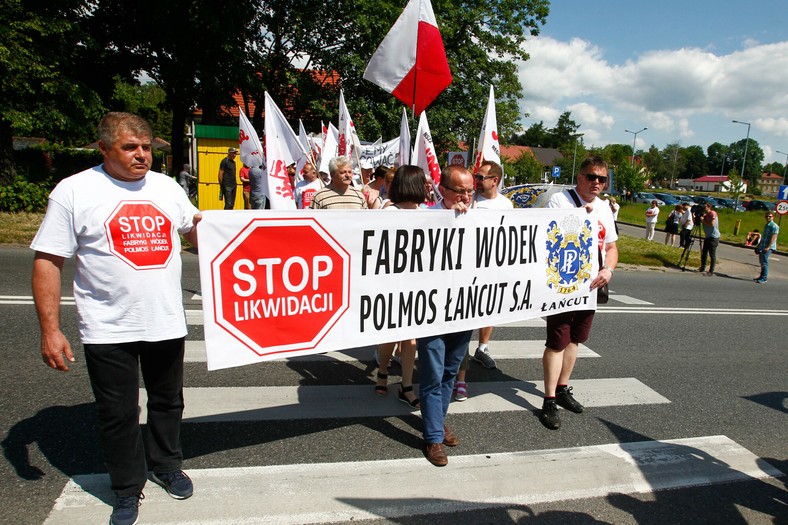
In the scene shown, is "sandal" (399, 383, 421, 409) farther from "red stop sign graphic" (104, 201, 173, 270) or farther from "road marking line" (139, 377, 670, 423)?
"red stop sign graphic" (104, 201, 173, 270)

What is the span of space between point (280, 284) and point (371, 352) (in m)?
2.62

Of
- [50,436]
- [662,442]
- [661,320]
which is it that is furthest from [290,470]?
[661,320]

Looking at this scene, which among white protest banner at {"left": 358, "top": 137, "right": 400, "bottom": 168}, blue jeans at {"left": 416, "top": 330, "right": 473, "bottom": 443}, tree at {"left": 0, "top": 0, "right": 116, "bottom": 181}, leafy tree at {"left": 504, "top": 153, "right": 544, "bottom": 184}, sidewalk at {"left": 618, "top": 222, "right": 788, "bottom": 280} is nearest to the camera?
blue jeans at {"left": 416, "top": 330, "right": 473, "bottom": 443}

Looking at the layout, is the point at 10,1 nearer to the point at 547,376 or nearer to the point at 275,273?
the point at 275,273

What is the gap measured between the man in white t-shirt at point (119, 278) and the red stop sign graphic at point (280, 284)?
0.89ft

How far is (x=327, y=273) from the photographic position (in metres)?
3.12

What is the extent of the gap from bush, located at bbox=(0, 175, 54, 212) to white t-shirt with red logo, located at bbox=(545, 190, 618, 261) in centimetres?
1393

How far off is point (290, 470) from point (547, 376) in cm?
211

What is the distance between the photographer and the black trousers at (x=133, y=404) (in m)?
2.48

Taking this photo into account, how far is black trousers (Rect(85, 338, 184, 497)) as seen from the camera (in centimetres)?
248

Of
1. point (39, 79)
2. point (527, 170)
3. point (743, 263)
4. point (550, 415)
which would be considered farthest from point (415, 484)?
point (527, 170)

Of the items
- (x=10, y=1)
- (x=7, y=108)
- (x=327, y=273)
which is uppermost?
(x=10, y=1)

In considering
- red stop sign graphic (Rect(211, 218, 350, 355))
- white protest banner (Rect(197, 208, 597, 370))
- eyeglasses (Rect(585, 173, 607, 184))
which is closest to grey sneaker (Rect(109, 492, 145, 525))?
white protest banner (Rect(197, 208, 597, 370))

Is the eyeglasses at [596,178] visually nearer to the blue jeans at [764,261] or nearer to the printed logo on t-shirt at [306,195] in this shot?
the printed logo on t-shirt at [306,195]
